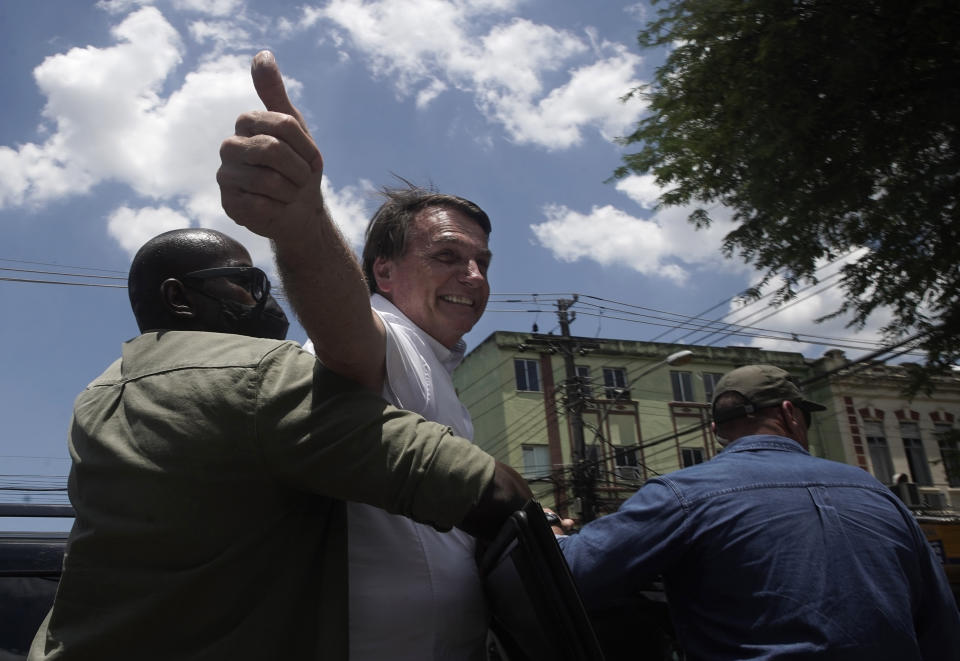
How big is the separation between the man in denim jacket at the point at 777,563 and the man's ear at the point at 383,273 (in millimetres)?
976

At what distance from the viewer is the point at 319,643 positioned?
1295 millimetres

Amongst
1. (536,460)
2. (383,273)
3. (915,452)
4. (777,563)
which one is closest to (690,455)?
(536,460)

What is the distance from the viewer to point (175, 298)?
1.67 m

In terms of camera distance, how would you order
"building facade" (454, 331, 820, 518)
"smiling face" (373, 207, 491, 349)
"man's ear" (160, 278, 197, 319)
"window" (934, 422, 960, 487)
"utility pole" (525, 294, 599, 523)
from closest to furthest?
1. "man's ear" (160, 278, 197, 319)
2. "smiling face" (373, 207, 491, 349)
3. "window" (934, 422, 960, 487)
4. "utility pole" (525, 294, 599, 523)
5. "building facade" (454, 331, 820, 518)

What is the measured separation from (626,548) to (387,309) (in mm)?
1060

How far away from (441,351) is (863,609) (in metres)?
1.45

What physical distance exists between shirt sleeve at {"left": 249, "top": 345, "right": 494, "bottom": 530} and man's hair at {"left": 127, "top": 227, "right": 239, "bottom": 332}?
1.71 feet

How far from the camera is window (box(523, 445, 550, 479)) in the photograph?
27.2 meters

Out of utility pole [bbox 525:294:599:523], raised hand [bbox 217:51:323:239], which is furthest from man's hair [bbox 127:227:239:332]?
utility pole [bbox 525:294:599:523]

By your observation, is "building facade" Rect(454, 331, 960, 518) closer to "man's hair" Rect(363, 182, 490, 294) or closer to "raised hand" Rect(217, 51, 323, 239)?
"man's hair" Rect(363, 182, 490, 294)

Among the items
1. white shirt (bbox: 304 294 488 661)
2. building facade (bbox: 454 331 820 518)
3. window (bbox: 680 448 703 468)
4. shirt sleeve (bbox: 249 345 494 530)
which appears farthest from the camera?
window (bbox: 680 448 703 468)

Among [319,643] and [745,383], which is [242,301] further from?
[745,383]

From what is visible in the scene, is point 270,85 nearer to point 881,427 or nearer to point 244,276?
point 244,276

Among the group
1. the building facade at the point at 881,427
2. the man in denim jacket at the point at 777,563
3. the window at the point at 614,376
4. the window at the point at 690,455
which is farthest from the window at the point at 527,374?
the man in denim jacket at the point at 777,563
